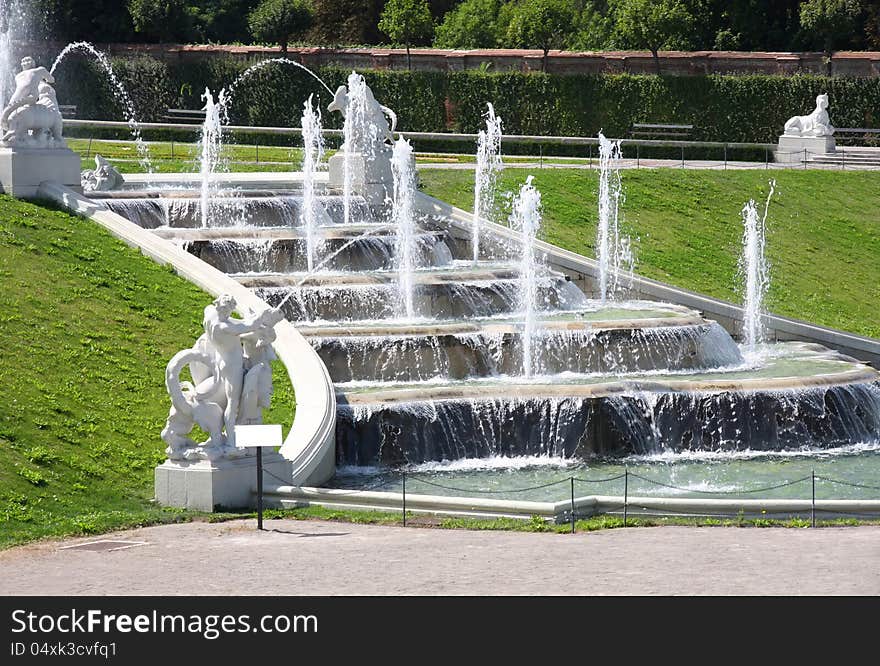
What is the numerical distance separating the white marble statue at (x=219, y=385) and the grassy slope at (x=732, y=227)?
16.2m

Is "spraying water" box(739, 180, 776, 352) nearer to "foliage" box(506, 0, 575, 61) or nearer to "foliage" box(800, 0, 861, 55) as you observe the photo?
"foliage" box(800, 0, 861, 55)

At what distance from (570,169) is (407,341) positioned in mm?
15353

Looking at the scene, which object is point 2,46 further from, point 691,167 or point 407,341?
point 407,341

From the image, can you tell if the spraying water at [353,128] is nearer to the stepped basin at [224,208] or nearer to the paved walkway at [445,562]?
the stepped basin at [224,208]

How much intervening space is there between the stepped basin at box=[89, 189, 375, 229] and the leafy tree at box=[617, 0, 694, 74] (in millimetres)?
21941

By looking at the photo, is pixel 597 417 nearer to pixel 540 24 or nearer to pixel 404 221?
pixel 404 221

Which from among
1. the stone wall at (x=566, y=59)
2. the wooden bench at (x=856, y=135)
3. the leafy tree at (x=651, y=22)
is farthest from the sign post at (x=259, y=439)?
the leafy tree at (x=651, y=22)

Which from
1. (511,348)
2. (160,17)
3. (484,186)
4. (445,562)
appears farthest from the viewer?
(160,17)

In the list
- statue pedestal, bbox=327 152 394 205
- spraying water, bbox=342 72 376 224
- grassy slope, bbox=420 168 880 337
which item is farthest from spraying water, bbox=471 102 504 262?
spraying water, bbox=342 72 376 224

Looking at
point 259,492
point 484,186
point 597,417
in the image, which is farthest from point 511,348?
point 484,186

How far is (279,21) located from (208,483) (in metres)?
41.1

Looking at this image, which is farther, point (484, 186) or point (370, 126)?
point (484, 186)

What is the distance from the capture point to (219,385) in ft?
62.1

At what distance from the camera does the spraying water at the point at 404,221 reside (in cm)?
2845
